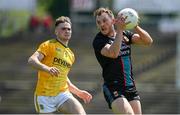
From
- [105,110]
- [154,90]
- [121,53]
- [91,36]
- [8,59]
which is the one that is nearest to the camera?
[121,53]

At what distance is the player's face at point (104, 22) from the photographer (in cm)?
861

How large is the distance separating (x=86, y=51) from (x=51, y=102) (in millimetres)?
20676

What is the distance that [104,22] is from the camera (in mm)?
8617

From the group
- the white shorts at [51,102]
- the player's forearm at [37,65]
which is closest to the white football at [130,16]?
the player's forearm at [37,65]

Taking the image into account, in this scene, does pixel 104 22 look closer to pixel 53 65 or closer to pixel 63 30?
pixel 63 30

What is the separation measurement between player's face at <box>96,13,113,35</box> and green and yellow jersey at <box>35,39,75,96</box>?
28.8 inches

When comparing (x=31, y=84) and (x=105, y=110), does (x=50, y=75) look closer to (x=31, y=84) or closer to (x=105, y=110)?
(x=105, y=110)

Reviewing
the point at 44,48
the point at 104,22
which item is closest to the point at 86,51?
the point at 44,48

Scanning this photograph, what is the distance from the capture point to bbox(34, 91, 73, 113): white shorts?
9070 mm

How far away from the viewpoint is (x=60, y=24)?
9.10m

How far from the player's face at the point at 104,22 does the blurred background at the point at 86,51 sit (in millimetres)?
14209

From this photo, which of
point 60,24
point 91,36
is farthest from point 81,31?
point 60,24

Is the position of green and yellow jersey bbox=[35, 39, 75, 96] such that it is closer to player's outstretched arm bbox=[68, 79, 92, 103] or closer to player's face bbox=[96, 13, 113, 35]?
player's outstretched arm bbox=[68, 79, 92, 103]

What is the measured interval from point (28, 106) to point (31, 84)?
1567 mm
